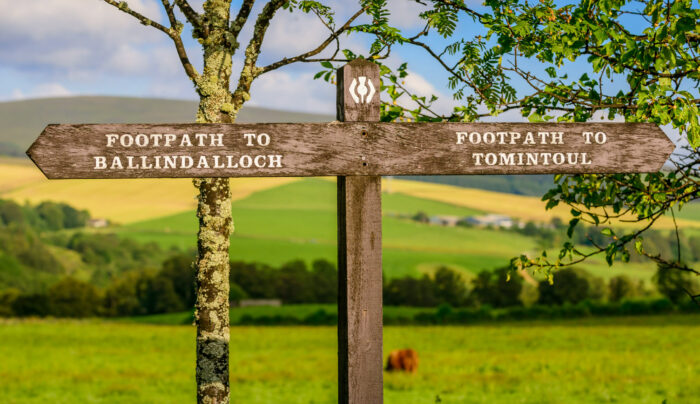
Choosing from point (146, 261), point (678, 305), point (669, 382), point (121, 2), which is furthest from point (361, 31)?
point (146, 261)

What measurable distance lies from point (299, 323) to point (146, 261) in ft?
124

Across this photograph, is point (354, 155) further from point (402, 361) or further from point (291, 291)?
point (291, 291)

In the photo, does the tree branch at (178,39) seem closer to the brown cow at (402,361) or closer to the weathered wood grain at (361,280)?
the weathered wood grain at (361,280)

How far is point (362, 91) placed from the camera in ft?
21.8

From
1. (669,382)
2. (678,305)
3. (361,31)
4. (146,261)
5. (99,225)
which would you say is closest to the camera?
(361,31)

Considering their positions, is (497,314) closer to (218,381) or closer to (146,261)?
(218,381)

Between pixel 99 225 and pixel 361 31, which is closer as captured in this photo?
pixel 361 31

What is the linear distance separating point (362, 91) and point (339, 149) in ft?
2.07

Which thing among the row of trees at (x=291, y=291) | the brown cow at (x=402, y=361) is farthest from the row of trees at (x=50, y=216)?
the brown cow at (x=402, y=361)

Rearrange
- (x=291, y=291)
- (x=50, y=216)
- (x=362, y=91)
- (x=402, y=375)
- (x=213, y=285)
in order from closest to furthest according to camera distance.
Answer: (x=362, y=91) → (x=213, y=285) → (x=402, y=375) → (x=291, y=291) → (x=50, y=216)

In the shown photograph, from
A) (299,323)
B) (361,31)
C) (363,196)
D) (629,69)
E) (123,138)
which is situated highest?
(361,31)

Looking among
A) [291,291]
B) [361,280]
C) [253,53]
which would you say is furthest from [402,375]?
[291,291]

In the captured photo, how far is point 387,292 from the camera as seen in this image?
4928cm

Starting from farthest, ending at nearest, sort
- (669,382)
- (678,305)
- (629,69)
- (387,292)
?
(387,292) < (678,305) < (669,382) < (629,69)
